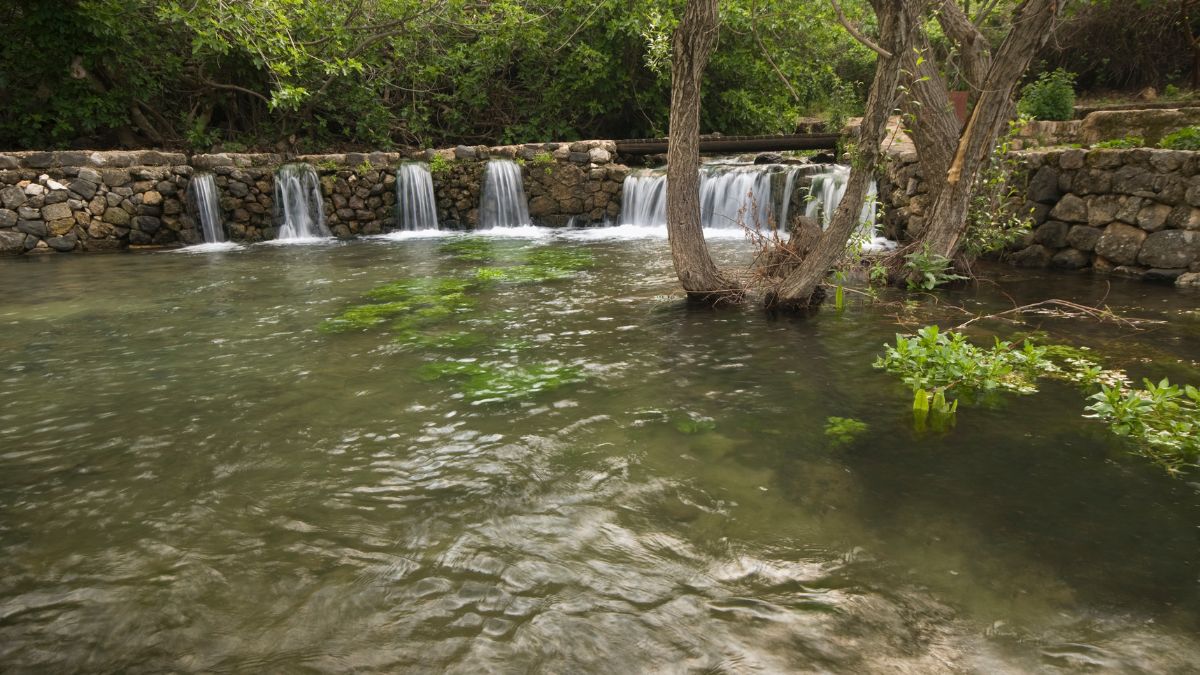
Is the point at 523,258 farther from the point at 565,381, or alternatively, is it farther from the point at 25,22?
the point at 25,22

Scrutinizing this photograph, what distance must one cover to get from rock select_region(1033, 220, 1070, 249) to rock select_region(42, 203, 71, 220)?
52.2 feet

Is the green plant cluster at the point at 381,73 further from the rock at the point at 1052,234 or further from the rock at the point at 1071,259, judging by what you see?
the rock at the point at 1071,259

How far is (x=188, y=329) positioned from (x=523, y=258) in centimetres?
535

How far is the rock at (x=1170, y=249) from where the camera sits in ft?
26.8

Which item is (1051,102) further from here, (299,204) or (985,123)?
(299,204)

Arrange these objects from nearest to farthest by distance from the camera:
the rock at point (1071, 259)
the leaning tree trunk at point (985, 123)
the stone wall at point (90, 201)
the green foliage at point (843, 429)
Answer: the green foliage at point (843, 429), the leaning tree trunk at point (985, 123), the rock at point (1071, 259), the stone wall at point (90, 201)

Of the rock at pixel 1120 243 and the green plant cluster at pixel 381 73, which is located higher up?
the green plant cluster at pixel 381 73

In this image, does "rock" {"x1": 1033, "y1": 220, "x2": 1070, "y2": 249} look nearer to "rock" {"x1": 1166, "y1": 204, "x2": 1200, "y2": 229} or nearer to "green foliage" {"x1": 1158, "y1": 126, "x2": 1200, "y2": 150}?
"rock" {"x1": 1166, "y1": 204, "x2": 1200, "y2": 229}

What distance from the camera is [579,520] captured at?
12.0 feet

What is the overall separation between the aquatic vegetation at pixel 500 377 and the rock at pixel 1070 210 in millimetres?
7074

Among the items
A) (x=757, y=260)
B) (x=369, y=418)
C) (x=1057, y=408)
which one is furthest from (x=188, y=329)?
(x=1057, y=408)

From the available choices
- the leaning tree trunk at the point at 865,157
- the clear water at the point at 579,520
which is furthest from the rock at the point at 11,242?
the leaning tree trunk at the point at 865,157

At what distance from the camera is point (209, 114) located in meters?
17.7

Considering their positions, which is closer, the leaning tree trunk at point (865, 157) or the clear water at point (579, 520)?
the clear water at point (579, 520)
